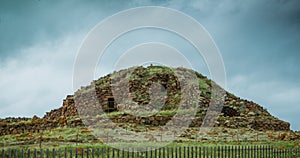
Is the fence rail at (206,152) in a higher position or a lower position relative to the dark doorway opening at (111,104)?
lower

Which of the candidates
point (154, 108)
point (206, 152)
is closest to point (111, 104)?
point (154, 108)

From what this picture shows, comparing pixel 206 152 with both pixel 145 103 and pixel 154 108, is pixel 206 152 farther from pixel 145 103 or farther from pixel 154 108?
pixel 145 103

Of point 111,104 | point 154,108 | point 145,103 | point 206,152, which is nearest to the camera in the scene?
point 206,152

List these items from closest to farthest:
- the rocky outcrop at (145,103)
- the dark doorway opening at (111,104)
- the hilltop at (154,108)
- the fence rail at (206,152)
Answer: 1. the fence rail at (206,152)
2. the hilltop at (154,108)
3. the rocky outcrop at (145,103)
4. the dark doorway opening at (111,104)

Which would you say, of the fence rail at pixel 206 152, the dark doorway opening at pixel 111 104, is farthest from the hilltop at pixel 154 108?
the fence rail at pixel 206 152

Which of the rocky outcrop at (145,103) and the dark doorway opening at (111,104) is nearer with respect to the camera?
the rocky outcrop at (145,103)

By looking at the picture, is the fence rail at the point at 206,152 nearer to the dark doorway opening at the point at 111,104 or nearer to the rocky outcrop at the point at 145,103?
the rocky outcrop at the point at 145,103

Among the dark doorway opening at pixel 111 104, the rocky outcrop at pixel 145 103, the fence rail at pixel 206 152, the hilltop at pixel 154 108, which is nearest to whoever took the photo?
the fence rail at pixel 206 152

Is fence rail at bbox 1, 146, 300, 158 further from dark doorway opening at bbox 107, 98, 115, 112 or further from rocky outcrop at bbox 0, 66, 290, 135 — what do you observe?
dark doorway opening at bbox 107, 98, 115, 112

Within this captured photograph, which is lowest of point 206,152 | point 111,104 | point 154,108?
point 206,152

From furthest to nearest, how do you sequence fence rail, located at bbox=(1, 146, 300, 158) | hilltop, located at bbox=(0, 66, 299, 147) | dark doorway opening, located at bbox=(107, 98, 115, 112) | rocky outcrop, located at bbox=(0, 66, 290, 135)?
dark doorway opening, located at bbox=(107, 98, 115, 112) → rocky outcrop, located at bbox=(0, 66, 290, 135) → hilltop, located at bbox=(0, 66, 299, 147) → fence rail, located at bbox=(1, 146, 300, 158)

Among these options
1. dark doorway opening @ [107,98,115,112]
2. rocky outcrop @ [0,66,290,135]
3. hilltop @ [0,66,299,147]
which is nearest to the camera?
hilltop @ [0,66,299,147]

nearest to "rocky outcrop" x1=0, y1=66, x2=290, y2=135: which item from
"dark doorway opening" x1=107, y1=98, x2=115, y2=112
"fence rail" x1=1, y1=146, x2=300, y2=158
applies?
"dark doorway opening" x1=107, y1=98, x2=115, y2=112

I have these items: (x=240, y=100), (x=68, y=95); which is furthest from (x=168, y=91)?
Answer: (x=68, y=95)
